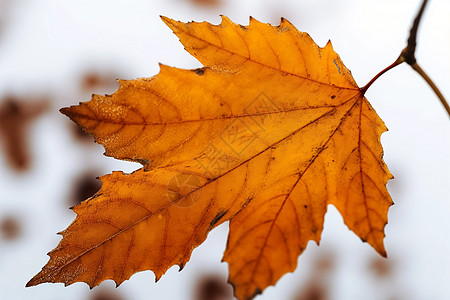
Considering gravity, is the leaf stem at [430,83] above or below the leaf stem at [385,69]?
below

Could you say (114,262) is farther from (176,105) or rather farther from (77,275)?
(176,105)

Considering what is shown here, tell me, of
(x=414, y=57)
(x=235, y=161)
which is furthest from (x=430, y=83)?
(x=235, y=161)

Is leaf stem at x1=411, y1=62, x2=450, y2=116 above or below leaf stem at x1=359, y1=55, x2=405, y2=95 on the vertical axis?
below

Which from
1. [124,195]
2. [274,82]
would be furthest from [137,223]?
[274,82]

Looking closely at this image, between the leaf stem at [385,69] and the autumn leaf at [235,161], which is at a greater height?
the leaf stem at [385,69]

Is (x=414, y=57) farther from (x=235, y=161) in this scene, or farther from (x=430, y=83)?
(x=235, y=161)

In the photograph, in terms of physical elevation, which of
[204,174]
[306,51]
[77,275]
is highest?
[306,51]

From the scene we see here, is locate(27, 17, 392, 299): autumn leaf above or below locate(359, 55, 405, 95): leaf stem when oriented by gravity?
below

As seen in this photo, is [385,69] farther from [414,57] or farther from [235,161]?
[235,161]
